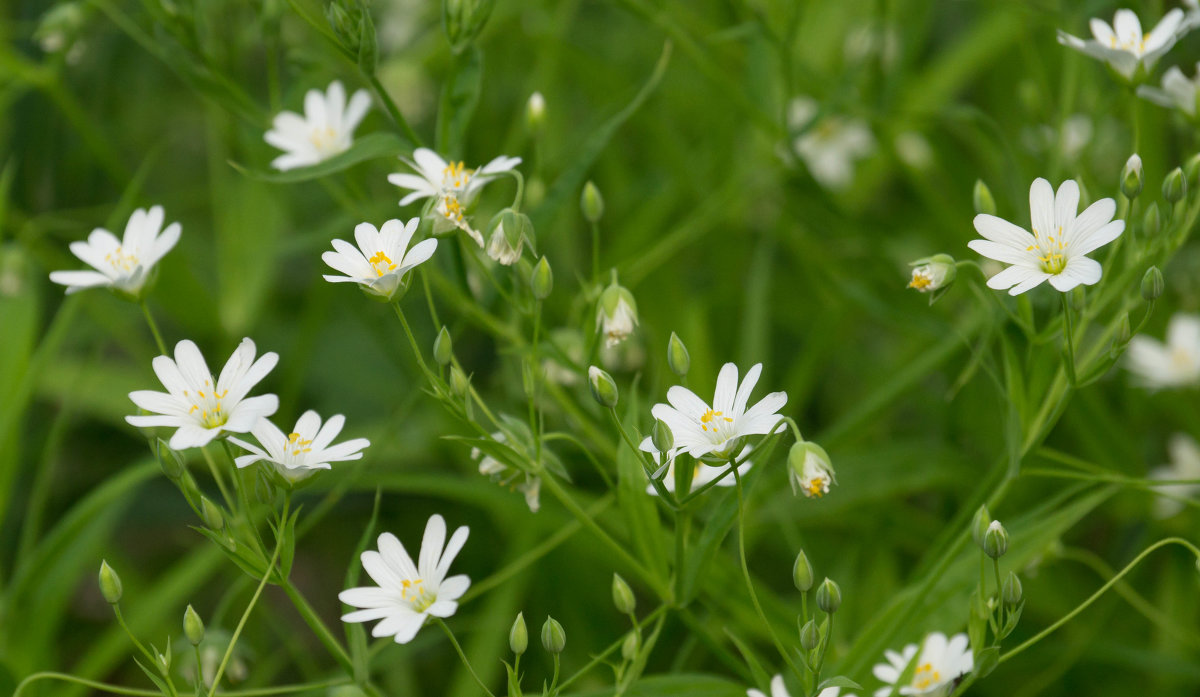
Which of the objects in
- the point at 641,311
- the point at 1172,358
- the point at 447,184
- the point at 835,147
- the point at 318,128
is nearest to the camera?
the point at 447,184

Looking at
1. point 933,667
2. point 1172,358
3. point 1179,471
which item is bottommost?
point 1179,471

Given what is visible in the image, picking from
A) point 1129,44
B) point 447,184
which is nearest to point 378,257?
point 447,184

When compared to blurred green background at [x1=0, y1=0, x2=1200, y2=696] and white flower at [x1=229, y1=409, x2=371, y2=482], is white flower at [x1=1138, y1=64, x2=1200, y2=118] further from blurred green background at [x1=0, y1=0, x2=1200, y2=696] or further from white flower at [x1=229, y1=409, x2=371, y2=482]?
white flower at [x1=229, y1=409, x2=371, y2=482]

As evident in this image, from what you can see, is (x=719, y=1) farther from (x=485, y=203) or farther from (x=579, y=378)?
(x=579, y=378)

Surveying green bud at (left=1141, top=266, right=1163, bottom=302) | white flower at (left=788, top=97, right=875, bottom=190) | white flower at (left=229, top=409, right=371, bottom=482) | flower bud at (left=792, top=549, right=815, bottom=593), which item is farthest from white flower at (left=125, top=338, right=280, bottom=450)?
white flower at (left=788, top=97, right=875, bottom=190)

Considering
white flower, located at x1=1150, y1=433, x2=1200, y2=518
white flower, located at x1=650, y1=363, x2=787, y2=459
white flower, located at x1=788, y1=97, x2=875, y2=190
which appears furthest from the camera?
white flower, located at x1=788, y1=97, x2=875, y2=190

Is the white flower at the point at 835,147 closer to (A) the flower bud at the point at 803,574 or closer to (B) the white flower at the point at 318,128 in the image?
(B) the white flower at the point at 318,128

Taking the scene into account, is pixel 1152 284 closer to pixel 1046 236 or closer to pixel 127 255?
pixel 1046 236
